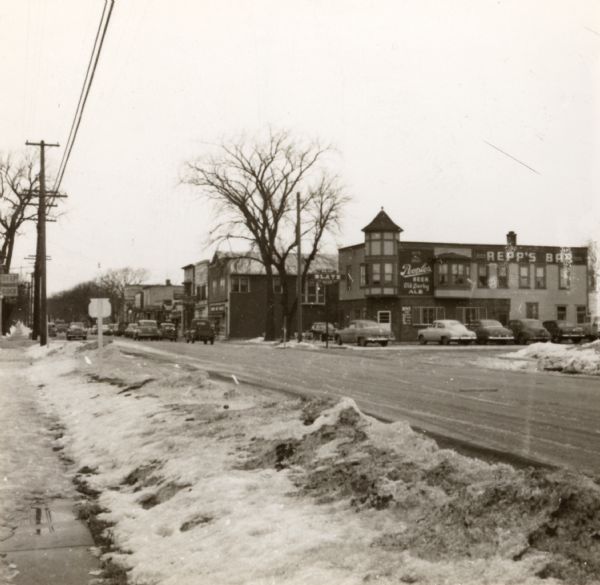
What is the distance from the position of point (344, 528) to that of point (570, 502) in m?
1.45

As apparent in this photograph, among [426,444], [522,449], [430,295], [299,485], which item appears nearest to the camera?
[299,485]

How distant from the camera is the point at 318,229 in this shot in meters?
54.7

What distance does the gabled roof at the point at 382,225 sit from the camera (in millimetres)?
61312

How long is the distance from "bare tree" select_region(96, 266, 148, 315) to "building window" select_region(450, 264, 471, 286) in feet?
314

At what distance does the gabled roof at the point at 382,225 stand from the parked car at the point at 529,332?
14.4m

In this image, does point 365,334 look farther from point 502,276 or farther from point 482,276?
point 502,276

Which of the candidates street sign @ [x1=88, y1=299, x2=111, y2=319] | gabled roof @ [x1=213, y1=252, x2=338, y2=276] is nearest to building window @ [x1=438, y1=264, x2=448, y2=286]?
gabled roof @ [x1=213, y1=252, x2=338, y2=276]

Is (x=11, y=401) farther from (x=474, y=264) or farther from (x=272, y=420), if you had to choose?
(x=474, y=264)

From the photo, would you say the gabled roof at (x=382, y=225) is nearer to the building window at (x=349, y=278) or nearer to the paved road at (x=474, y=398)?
the building window at (x=349, y=278)

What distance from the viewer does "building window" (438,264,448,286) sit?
2446 inches

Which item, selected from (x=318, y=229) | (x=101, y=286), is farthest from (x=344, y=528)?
(x=101, y=286)

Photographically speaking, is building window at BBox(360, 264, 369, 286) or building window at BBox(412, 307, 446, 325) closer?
building window at BBox(412, 307, 446, 325)

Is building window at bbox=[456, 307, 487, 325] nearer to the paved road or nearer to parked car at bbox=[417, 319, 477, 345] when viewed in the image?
parked car at bbox=[417, 319, 477, 345]

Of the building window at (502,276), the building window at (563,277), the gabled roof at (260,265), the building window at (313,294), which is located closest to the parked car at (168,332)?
the gabled roof at (260,265)
